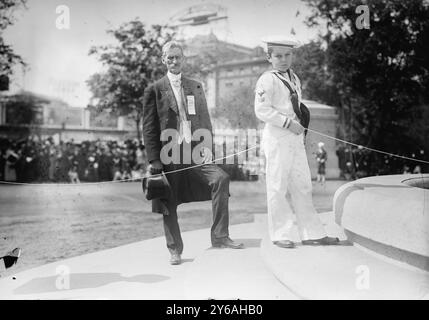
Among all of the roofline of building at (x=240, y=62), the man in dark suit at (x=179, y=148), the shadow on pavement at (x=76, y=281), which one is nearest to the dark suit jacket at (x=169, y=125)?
the man in dark suit at (x=179, y=148)

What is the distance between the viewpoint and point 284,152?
12.6ft

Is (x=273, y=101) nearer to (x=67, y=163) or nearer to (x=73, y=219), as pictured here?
(x=73, y=219)

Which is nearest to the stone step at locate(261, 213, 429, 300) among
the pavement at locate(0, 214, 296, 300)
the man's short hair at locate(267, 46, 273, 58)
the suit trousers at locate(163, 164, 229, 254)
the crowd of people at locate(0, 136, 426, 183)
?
the pavement at locate(0, 214, 296, 300)

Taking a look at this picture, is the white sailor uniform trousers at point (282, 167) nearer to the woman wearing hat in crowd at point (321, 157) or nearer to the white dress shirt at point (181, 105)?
the white dress shirt at point (181, 105)

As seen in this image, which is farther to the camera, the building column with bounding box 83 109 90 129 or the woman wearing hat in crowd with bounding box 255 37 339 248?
the building column with bounding box 83 109 90 129

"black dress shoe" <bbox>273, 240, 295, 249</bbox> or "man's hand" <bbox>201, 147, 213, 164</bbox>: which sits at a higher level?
"man's hand" <bbox>201, 147, 213, 164</bbox>

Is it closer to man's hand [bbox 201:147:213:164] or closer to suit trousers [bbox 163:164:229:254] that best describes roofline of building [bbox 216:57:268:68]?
man's hand [bbox 201:147:213:164]

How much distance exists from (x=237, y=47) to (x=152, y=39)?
2.86 ft

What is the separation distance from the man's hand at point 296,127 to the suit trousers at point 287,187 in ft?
0.20

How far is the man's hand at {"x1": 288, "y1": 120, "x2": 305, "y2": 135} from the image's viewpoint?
12.4 ft

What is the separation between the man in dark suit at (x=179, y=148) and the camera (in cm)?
399

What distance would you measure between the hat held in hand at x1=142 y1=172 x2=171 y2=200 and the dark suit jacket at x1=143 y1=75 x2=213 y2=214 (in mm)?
60

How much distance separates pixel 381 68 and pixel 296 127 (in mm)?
1925
